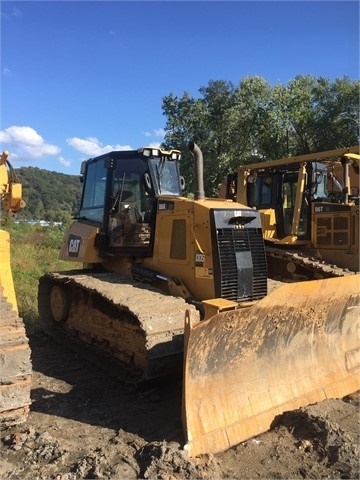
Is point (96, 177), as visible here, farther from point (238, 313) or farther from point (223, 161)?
point (223, 161)

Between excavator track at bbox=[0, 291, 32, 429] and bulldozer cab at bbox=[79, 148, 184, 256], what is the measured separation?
2598 millimetres

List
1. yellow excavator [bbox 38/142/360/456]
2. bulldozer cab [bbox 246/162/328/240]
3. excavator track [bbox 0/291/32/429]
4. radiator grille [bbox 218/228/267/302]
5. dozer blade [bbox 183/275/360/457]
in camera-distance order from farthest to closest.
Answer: bulldozer cab [bbox 246/162/328/240], radiator grille [bbox 218/228/267/302], yellow excavator [bbox 38/142/360/456], dozer blade [bbox 183/275/360/457], excavator track [bbox 0/291/32/429]

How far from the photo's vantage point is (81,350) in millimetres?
6211

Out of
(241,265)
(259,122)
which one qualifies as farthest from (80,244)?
(259,122)

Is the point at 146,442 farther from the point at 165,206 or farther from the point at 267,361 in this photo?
the point at 165,206

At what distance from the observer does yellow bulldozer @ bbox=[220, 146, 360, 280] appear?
873 cm

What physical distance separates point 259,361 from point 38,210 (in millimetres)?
34865

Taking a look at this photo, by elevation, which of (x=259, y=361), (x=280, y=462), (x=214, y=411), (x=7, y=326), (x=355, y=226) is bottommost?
(x=280, y=462)

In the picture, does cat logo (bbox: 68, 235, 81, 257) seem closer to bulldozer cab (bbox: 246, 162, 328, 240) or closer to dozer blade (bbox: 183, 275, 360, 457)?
dozer blade (bbox: 183, 275, 360, 457)

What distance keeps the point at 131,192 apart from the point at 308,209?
167 inches

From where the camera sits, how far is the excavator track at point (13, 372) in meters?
3.75

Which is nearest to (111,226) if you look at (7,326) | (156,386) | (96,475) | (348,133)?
(156,386)

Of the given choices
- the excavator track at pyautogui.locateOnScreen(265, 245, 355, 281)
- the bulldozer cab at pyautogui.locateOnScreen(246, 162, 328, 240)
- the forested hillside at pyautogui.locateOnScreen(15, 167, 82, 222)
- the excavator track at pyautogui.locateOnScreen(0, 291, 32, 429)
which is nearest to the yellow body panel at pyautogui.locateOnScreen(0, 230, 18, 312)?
the excavator track at pyautogui.locateOnScreen(0, 291, 32, 429)

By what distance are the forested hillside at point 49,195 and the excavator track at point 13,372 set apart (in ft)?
84.0
